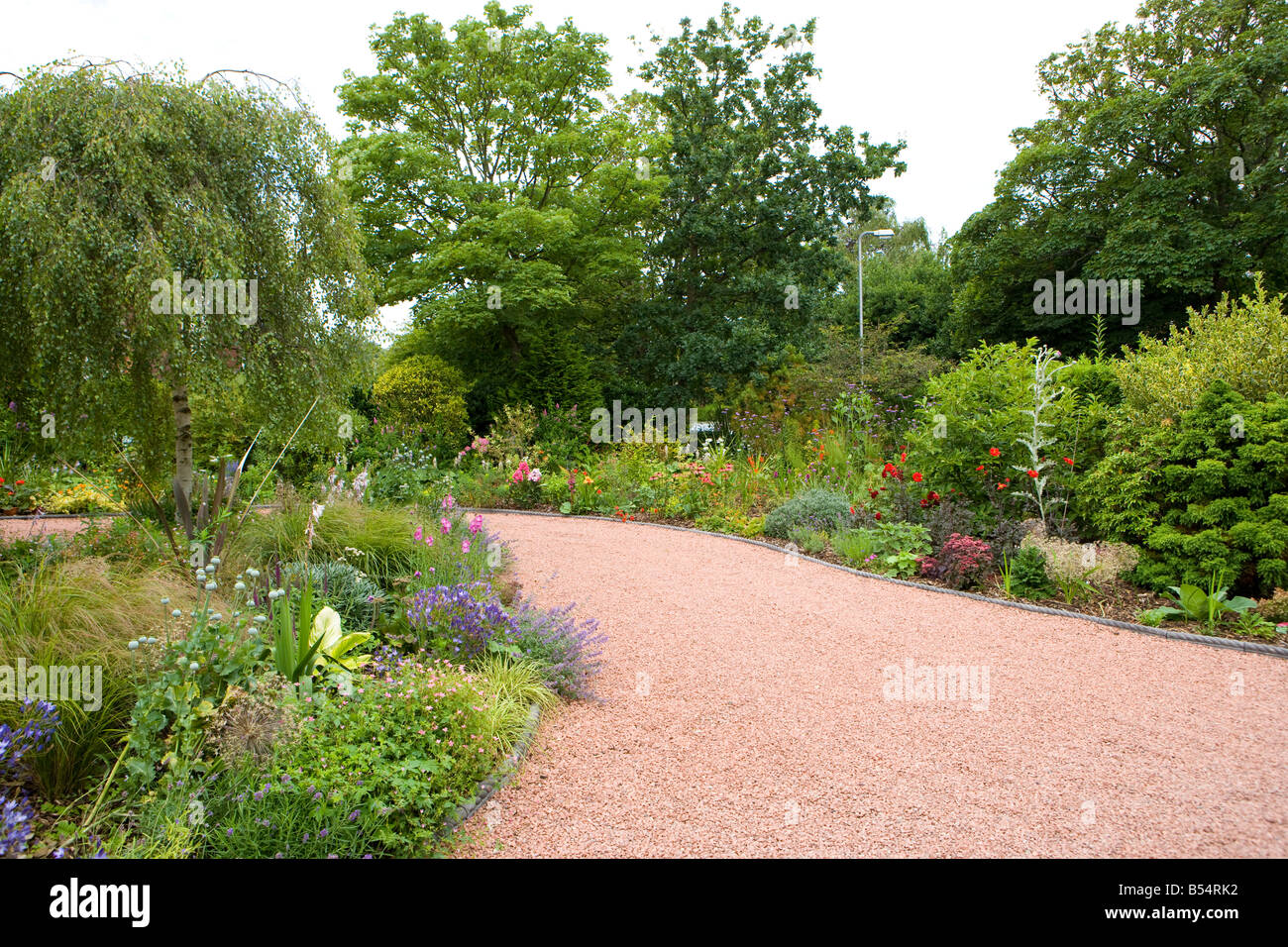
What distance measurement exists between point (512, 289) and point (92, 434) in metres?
8.67

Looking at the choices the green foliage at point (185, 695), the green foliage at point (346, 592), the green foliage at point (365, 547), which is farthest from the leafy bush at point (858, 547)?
the green foliage at point (185, 695)

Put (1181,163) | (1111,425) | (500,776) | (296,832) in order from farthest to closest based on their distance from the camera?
(1181,163) < (1111,425) < (500,776) < (296,832)

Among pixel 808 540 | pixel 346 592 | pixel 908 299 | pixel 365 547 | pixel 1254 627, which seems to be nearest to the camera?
pixel 346 592

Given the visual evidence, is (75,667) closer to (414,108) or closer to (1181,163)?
(414,108)

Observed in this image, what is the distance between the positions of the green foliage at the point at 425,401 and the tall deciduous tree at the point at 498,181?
88cm

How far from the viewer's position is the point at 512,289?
42.3ft

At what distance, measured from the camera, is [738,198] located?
16.2 meters

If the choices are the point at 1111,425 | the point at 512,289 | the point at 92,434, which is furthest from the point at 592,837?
the point at 512,289

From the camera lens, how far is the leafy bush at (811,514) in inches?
318

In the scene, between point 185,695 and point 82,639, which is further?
point 82,639

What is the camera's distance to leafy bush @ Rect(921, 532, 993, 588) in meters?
6.16

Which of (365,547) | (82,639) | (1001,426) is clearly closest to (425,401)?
(365,547)

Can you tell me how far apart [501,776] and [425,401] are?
37.6 feet

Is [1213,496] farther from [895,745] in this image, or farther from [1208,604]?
[895,745]
